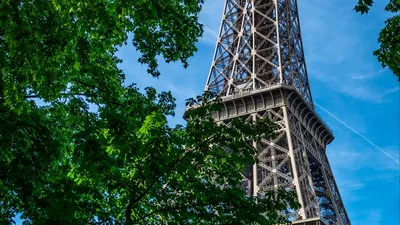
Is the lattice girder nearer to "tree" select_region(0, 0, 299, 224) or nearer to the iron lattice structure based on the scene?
the iron lattice structure

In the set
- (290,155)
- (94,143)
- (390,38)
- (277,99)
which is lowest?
(94,143)

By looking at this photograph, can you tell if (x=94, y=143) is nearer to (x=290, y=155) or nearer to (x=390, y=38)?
(x=390, y=38)

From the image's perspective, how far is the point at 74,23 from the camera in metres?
Answer: 11.5

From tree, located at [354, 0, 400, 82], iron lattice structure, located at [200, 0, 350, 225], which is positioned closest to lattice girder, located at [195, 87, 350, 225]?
iron lattice structure, located at [200, 0, 350, 225]

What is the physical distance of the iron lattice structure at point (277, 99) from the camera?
Answer: 38344 millimetres

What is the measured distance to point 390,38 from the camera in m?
13.2

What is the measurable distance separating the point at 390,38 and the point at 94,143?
27.0 feet

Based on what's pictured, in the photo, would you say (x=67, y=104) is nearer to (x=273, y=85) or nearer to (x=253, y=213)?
(x=253, y=213)

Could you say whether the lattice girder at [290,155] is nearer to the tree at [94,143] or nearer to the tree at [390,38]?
the tree at [390,38]

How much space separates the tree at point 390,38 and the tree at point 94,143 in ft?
13.8

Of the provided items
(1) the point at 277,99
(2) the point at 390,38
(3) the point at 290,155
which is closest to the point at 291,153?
(3) the point at 290,155

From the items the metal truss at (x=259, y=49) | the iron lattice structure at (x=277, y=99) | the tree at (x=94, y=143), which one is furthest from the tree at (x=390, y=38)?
the metal truss at (x=259, y=49)

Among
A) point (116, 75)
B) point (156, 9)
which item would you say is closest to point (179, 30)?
point (156, 9)

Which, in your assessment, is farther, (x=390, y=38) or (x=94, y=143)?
(x=390, y=38)
